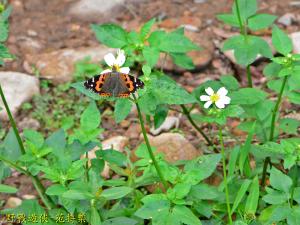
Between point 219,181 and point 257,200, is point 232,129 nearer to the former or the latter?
point 219,181

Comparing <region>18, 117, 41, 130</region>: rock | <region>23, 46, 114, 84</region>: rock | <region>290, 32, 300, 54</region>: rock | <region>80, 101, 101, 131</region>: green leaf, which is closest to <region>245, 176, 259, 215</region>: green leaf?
<region>80, 101, 101, 131</region>: green leaf

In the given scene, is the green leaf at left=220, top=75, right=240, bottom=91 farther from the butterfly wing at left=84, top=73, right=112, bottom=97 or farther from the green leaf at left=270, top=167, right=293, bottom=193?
the butterfly wing at left=84, top=73, right=112, bottom=97

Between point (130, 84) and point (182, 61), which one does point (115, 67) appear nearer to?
point (130, 84)

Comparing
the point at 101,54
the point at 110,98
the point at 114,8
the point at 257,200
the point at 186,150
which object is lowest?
the point at 257,200

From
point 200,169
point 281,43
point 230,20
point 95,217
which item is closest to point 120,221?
point 95,217

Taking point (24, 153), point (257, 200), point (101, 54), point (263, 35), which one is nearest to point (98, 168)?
point (24, 153)

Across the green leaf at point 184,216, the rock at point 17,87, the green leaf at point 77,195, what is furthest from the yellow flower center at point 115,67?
the rock at point 17,87
